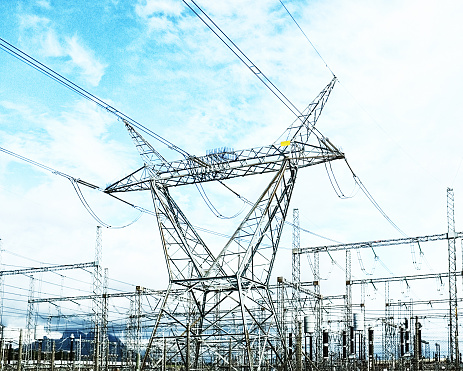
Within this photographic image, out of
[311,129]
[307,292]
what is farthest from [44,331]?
[311,129]

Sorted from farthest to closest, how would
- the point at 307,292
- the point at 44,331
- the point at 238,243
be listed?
1. the point at 44,331
2. the point at 307,292
3. the point at 238,243

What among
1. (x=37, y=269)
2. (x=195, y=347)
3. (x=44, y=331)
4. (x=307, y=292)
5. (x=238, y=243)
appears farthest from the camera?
(x=44, y=331)

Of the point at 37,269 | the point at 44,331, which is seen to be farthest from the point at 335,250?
the point at 44,331

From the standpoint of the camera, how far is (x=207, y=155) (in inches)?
868

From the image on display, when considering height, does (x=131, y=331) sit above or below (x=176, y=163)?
below

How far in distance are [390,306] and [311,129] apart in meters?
34.4

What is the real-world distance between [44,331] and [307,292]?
93.0 ft

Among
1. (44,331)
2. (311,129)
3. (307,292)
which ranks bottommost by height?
(44,331)

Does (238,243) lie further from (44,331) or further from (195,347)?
(44,331)

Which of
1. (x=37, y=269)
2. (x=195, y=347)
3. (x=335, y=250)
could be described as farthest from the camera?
(x=37, y=269)

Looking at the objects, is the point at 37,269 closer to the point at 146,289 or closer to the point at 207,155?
the point at 146,289

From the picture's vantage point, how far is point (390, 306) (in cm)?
5238

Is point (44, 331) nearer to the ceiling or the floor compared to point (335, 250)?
nearer to the floor

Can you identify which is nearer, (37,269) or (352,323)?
(352,323)
